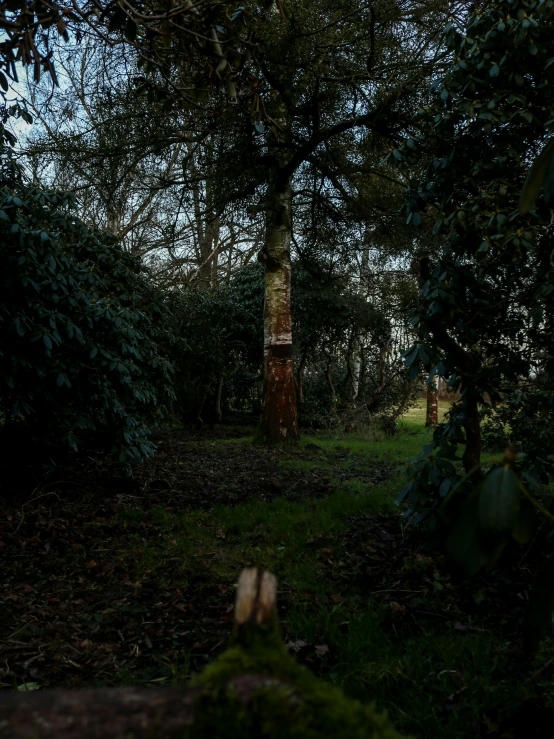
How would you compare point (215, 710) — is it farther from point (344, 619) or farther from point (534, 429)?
point (534, 429)

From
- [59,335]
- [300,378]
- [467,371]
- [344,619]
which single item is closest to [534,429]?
[467,371]

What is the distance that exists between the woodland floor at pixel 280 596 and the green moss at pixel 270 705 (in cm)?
188

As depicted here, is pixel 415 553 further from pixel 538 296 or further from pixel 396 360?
pixel 396 360

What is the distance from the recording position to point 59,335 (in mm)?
5301

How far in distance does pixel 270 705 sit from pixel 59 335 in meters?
4.91

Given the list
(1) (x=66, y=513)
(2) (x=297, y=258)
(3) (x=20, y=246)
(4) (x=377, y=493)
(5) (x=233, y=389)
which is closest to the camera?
(3) (x=20, y=246)

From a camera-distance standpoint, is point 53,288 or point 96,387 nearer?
point 53,288

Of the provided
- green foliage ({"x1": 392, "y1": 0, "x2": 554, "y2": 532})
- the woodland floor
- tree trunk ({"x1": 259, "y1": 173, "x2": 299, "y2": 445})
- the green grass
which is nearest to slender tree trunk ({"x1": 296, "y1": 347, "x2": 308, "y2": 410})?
tree trunk ({"x1": 259, "y1": 173, "x2": 299, "y2": 445})

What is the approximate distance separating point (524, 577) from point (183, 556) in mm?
2580

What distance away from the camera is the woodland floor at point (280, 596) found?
9.16 feet

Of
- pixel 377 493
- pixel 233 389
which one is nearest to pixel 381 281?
pixel 233 389

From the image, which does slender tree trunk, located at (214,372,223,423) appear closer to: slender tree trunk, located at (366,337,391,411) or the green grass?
slender tree trunk, located at (366,337,391,411)

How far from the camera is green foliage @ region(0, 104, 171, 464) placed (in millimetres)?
5148

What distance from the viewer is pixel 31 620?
3.76 metres
